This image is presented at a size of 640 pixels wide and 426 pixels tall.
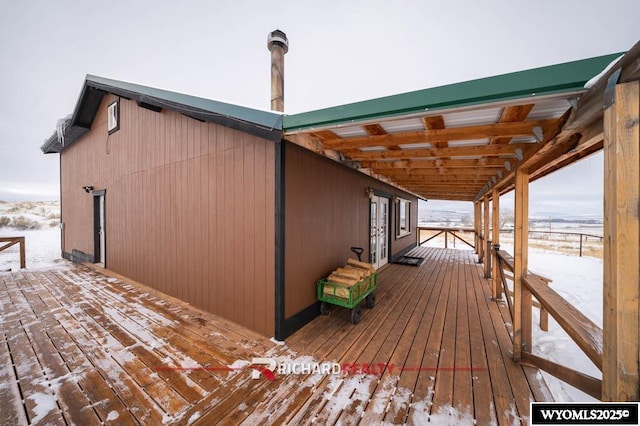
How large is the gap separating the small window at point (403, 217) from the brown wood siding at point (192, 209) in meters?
5.40

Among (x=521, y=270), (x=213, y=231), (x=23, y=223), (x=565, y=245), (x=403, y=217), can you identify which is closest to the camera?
(x=521, y=270)

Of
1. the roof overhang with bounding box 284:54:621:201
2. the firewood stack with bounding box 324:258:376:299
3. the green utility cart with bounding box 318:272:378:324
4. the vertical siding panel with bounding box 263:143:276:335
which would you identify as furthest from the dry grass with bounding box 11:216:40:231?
the roof overhang with bounding box 284:54:621:201

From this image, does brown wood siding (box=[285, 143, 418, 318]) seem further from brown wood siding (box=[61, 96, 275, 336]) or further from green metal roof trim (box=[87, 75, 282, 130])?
green metal roof trim (box=[87, 75, 282, 130])

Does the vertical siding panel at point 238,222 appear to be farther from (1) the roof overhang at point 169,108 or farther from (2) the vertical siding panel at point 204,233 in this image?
(2) the vertical siding panel at point 204,233

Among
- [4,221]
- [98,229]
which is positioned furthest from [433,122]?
[4,221]

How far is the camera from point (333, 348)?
2555mm

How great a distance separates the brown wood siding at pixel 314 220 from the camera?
2906 mm

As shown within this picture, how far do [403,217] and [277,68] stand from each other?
613 cm

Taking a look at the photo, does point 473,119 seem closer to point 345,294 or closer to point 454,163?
point 454,163

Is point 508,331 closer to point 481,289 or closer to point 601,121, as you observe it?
point 481,289

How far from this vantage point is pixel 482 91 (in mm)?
1473

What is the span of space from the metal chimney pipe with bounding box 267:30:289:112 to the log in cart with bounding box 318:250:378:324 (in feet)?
9.33

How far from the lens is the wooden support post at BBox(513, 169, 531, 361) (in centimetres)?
235

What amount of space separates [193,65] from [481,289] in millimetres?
18452
